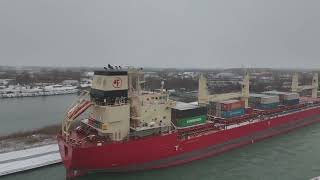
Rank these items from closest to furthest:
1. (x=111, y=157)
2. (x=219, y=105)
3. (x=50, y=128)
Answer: (x=111, y=157)
(x=219, y=105)
(x=50, y=128)

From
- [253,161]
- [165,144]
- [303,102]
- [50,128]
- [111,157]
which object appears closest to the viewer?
[111,157]

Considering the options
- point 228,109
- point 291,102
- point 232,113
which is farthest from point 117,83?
point 291,102

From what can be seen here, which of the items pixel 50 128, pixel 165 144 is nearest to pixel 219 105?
pixel 165 144

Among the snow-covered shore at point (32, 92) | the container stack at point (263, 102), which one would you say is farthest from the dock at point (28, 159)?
the snow-covered shore at point (32, 92)

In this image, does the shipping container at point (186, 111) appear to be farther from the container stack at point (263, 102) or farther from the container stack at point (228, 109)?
the container stack at point (263, 102)

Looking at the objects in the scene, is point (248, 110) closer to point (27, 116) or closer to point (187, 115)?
point (187, 115)

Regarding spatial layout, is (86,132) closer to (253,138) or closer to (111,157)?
(111,157)

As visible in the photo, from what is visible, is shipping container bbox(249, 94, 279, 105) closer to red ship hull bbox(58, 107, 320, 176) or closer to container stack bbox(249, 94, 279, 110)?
container stack bbox(249, 94, 279, 110)
